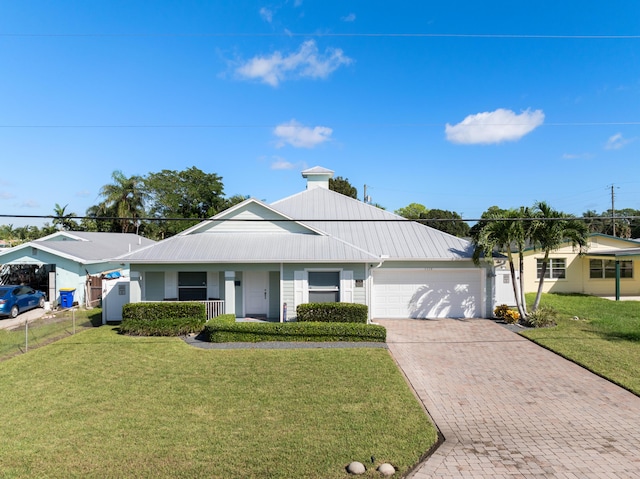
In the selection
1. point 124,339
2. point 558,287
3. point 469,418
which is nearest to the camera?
point 469,418

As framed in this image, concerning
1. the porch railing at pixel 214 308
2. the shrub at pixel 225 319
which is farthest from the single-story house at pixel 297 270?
the shrub at pixel 225 319

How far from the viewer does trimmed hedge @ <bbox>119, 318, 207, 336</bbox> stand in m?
13.5

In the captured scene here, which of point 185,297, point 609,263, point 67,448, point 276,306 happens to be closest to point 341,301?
point 276,306

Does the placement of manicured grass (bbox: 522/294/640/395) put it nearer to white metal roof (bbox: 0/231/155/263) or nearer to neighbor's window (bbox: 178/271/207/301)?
neighbor's window (bbox: 178/271/207/301)

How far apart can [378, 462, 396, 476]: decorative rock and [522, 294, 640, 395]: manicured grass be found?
6.46 metres

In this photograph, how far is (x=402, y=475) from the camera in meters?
5.21

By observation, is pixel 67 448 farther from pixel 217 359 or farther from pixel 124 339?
pixel 124 339

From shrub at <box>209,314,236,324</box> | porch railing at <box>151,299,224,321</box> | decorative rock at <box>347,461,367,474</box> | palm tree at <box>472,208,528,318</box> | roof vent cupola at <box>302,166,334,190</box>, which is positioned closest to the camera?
decorative rock at <box>347,461,367,474</box>

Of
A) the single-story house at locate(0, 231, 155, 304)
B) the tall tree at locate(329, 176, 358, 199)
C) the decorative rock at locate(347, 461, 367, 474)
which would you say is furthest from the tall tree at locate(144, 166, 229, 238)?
the decorative rock at locate(347, 461, 367, 474)

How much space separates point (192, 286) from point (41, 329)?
5.43 metres

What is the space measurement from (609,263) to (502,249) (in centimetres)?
1368

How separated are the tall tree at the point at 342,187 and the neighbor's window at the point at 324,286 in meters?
30.1

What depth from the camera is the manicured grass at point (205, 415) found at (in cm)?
546

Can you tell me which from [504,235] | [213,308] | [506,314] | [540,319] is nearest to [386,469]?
[213,308]
